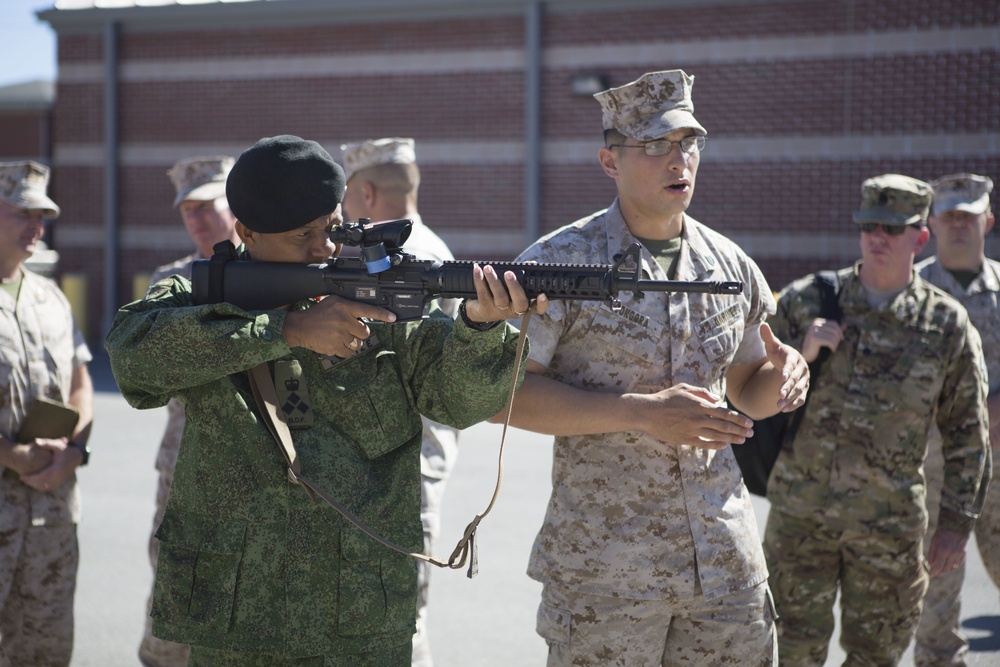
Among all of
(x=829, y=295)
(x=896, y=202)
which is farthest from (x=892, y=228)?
(x=829, y=295)

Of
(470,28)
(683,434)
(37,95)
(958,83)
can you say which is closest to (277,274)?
(683,434)

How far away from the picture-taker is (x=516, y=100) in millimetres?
17891

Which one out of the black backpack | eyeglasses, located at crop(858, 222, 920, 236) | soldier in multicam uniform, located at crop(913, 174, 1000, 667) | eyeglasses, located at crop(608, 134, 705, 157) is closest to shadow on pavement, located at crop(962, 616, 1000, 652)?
soldier in multicam uniform, located at crop(913, 174, 1000, 667)

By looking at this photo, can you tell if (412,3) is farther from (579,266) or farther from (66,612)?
(579,266)

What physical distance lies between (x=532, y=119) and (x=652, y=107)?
572 inches

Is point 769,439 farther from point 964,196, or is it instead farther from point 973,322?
point 964,196

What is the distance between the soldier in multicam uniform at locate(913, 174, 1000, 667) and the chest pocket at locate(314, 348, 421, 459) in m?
3.30

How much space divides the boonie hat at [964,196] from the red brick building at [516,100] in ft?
33.6

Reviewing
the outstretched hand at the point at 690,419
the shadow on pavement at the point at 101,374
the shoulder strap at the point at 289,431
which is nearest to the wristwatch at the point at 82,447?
the shoulder strap at the point at 289,431

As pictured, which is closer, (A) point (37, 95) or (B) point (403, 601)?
(B) point (403, 601)

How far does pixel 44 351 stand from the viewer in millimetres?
4684

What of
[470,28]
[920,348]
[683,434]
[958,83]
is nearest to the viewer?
[683,434]

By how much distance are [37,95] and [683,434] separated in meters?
27.7

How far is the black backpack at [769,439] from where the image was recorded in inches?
182
